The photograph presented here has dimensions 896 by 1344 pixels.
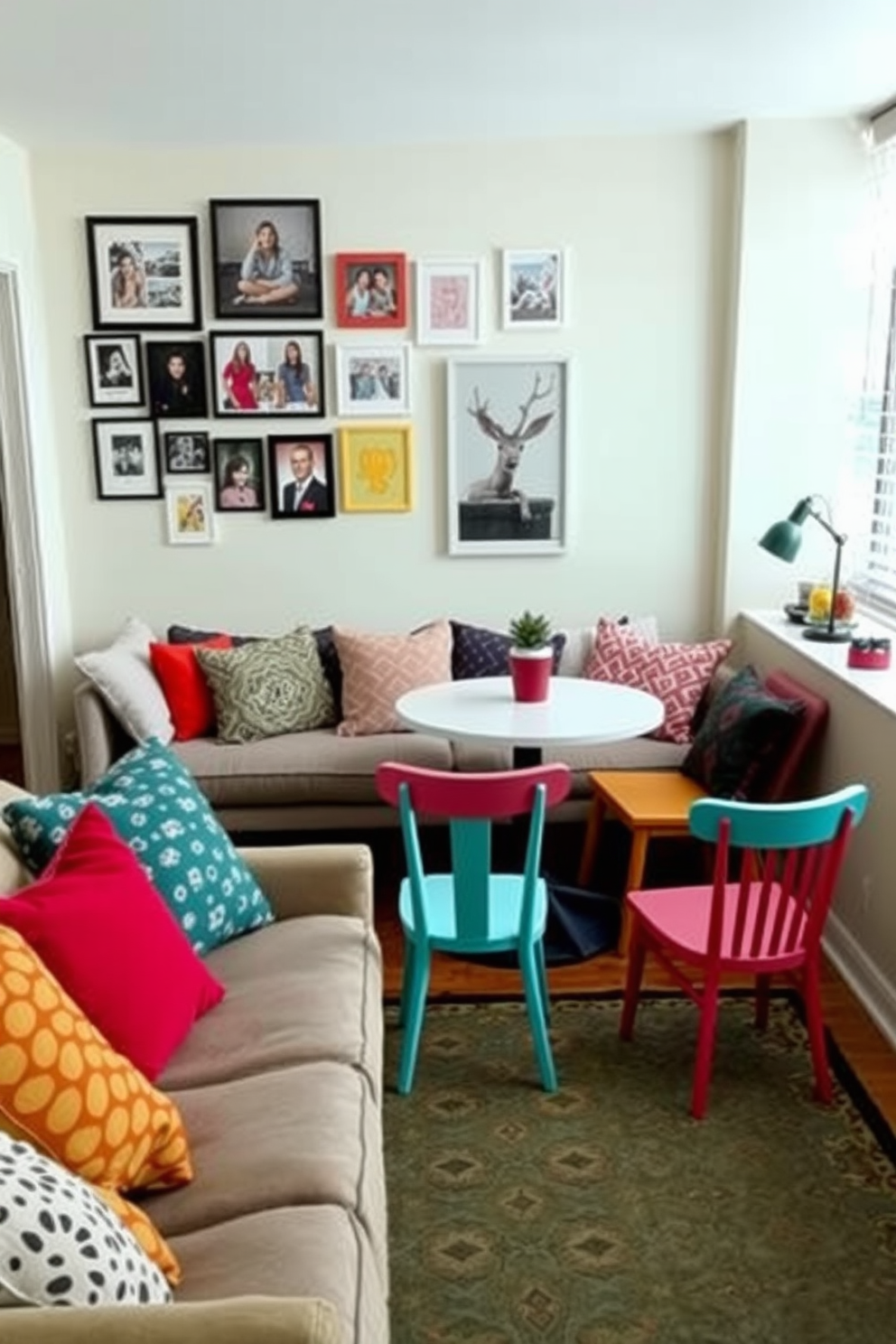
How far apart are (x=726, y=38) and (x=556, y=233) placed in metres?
1.17

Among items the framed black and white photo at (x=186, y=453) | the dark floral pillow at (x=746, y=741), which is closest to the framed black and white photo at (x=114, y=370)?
the framed black and white photo at (x=186, y=453)

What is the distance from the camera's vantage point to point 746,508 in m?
4.12

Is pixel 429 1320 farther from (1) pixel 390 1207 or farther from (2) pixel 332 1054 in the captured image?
(2) pixel 332 1054

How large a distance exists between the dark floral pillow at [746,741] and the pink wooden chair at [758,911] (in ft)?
2.13

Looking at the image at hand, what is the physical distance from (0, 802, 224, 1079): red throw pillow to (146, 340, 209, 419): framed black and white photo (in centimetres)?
235

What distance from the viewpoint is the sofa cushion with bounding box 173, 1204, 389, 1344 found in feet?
4.61

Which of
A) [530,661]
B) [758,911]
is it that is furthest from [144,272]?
[758,911]

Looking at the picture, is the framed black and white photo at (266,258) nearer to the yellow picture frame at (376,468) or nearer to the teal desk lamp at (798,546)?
the yellow picture frame at (376,468)

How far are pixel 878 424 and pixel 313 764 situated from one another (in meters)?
2.19

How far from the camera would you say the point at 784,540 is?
3641 mm

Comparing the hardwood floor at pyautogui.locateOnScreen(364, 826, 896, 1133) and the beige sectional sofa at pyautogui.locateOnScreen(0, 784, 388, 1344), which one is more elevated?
the beige sectional sofa at pyautogui.locateOnScreen(0, 784, 388, 1344)

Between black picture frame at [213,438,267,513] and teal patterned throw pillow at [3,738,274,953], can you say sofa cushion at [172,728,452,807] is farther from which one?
teal patterned throw pillow at [3,738,274,953]

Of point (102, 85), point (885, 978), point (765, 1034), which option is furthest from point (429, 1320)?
point (102, 85)

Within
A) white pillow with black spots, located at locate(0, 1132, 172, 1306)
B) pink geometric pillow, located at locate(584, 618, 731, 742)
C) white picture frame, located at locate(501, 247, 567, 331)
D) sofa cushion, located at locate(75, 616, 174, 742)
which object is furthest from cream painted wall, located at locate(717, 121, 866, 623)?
white pillow with black spots, located at locate(0, 1132, 172, 1306)
